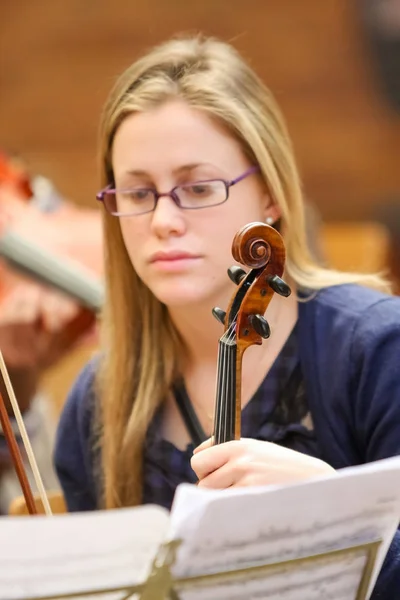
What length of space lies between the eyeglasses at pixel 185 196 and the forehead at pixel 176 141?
0.8 inches

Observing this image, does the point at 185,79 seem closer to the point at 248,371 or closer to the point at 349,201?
the point at 248,371

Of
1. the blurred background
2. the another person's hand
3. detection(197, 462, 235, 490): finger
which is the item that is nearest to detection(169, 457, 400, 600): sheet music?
detection(197, 462, 235, 490): finger

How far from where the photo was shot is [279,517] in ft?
2.08

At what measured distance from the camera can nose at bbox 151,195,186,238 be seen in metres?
0.95

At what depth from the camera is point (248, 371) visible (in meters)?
1.06

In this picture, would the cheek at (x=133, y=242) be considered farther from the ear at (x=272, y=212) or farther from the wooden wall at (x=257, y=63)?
the wooden wall at (x=257, y=63)

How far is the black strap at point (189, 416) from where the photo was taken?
1.07 meters

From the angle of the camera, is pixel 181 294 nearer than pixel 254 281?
No

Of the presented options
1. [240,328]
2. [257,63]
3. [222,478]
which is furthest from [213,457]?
[257,63]

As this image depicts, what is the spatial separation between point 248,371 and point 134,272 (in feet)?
0.60

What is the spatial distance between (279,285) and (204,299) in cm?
19

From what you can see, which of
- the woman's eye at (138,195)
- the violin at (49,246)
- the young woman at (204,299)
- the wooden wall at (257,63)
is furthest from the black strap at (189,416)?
the wooden wall at (257,63)

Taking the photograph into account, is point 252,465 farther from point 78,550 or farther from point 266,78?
point 266,78

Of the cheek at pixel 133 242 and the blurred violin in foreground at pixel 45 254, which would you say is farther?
the blurred violin in foreground at pixel 45 254
